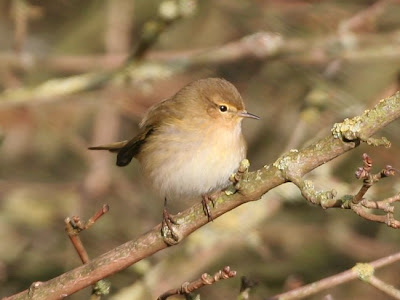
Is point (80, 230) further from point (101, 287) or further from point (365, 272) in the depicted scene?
point (365, 272)

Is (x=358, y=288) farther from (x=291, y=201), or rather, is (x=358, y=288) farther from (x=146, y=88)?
(x=146, y=88)

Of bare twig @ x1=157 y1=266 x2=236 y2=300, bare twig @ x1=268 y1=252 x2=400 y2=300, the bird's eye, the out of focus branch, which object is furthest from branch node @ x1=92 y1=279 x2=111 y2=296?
the out of focus branch

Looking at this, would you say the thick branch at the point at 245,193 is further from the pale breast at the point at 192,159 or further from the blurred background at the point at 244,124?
the blurred background at the point at 244,124

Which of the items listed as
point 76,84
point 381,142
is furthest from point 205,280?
point 76,84

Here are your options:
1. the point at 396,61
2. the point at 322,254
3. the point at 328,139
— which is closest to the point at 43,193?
the point at 322,254

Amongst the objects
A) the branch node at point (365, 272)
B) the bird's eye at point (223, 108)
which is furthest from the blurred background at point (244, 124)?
the branch node at point (365, 272)
